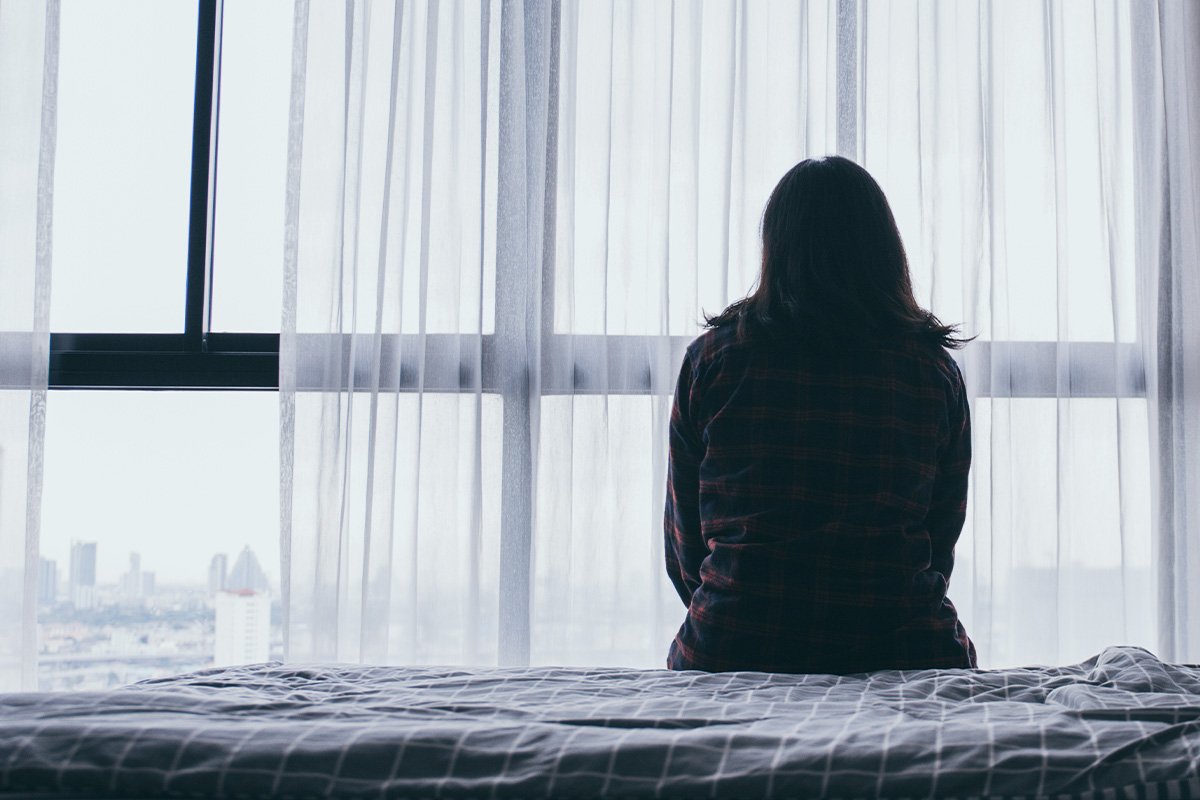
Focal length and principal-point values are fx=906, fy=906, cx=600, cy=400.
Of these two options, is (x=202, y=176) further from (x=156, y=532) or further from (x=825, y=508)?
(x=825, y=508)

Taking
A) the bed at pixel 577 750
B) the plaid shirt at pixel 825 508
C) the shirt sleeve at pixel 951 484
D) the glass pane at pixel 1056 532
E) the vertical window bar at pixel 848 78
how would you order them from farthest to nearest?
1. the vertical window bar at pixel 848 78
2. the glass pane at pixel 1056 532
3. the shirt sleeve at pixel 951 484
4. the plaid shirt at pixel 825 508
5. the bed at pixel 577 750

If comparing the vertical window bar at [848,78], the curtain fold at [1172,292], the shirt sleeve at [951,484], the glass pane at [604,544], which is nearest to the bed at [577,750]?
the shirt sleeve at [951,484]

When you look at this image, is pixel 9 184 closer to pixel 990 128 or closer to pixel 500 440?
pixel 500 440

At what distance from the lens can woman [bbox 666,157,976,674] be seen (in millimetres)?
1036

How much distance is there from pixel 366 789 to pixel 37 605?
179cm

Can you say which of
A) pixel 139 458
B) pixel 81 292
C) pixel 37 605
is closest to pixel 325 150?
pixel 81 292

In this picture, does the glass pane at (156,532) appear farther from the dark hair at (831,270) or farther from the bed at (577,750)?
the bed at (577,750)

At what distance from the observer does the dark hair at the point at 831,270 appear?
113 cm

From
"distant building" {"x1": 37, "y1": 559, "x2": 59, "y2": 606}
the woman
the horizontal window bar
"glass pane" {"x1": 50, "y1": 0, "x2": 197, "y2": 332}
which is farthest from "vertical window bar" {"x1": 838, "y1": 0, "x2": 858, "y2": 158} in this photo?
"distant building" {"x1": 37, "y1": 559, "x2": 59, "y2": 606}

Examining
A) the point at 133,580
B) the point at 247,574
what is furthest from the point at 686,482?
the point at 133,580

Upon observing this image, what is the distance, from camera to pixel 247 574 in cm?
210

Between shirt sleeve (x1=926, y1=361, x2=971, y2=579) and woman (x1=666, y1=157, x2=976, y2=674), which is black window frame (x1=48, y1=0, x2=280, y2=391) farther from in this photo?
shirt sleeve (x1=926, y1=361, x2=971, y2=579)

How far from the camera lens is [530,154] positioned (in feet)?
6.49

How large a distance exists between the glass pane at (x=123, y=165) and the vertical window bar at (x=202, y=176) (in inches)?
2.0
